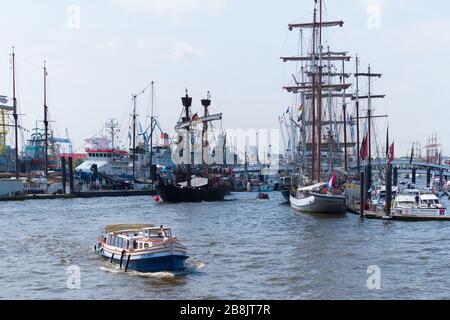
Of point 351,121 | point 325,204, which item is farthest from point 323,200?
point 351,121

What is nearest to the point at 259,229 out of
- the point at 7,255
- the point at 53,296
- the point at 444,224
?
the point at 444,224

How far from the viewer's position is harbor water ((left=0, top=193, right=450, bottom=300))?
3162 cm

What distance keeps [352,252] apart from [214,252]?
8.51 m

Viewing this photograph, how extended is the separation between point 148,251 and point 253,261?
24.8 ft

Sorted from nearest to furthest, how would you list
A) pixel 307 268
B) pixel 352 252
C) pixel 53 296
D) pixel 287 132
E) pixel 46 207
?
pixel 53 296
pixel 307 268
pixel 352 252
pixel 46 207
pixel 287 132

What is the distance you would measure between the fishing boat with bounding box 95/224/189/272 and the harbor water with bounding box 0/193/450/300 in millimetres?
572

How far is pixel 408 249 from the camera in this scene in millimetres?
45094

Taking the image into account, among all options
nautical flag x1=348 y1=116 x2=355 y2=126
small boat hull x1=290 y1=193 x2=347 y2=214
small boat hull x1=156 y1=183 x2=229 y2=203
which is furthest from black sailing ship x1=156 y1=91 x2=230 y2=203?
small boat hull x1=290 y1=193 x2=347 y2=214

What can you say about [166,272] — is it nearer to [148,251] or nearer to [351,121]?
[148,251]

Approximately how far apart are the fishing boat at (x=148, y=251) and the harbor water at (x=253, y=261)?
0.57 m

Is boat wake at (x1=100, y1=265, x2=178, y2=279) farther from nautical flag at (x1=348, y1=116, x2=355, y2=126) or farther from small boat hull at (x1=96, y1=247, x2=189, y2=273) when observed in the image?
nautical flag at (x1=348, y1=116, x2=355, y2=126)

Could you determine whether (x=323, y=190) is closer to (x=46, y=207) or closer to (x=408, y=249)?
(x=408, y=249)

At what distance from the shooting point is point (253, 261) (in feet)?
133

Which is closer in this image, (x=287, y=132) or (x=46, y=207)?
(x=46, y=207)
